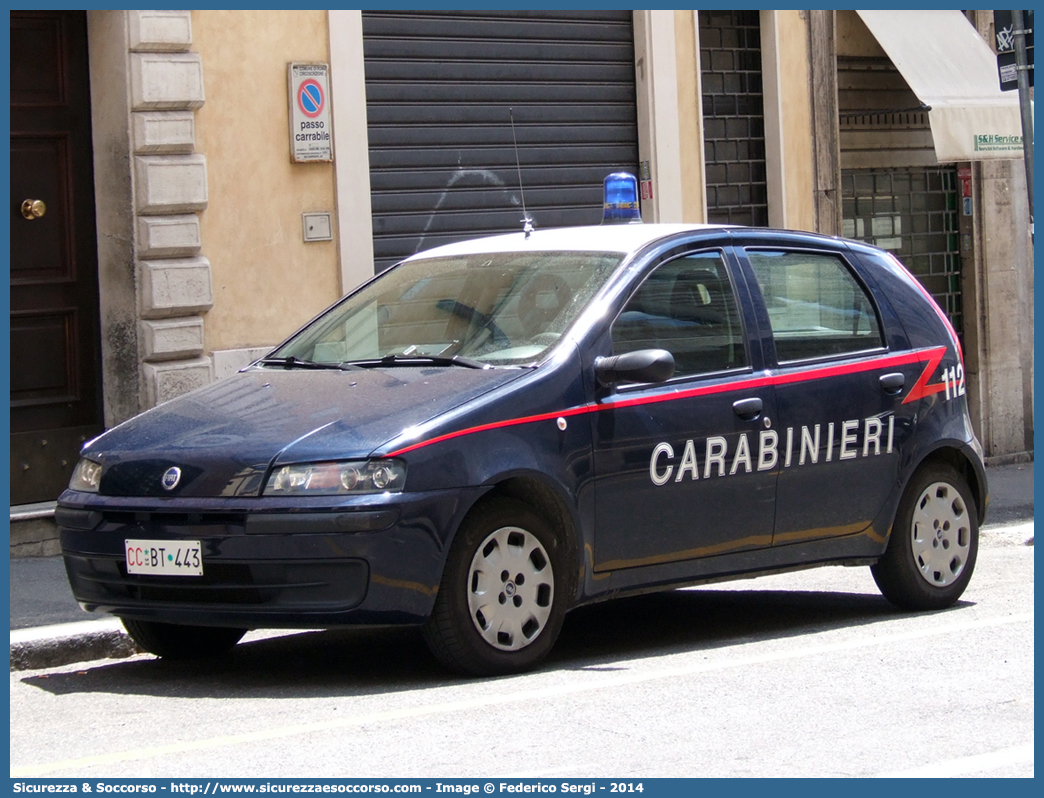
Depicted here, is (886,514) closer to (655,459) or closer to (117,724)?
(655,459)

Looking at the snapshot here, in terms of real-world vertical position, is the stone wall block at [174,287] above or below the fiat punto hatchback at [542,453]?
above

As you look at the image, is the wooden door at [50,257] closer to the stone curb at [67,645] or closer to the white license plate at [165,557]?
the stone curb at [67,645]

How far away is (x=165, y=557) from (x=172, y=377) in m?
4.83

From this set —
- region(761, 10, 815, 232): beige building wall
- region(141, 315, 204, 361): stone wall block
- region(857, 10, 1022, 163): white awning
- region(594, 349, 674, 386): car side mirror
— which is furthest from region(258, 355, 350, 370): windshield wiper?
region(857, 10, 1022, 163): white awning

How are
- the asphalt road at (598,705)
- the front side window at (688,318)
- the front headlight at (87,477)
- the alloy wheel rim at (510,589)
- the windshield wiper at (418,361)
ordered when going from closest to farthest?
the asphalt road at (598,705) → the alloy wheel rim at (510,589) → the front headlight at (87,477) → the windshield wiper at (418,361) → the front side window at (688,318)

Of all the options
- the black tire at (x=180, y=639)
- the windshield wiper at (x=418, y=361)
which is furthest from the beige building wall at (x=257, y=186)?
the windshield wiper at (x=418, y=361)

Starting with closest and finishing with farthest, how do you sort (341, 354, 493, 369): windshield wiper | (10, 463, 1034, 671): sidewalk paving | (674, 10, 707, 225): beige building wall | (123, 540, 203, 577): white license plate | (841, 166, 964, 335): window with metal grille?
(123, 540, 203, 577): white license plate < (341, 354, 493, 369): windshield wiper < (10, 463, 1034, 671): sidewalk paving < (674, 10, 707, 225): beige building wall < (841, 166, 964, 335): window with metal grille

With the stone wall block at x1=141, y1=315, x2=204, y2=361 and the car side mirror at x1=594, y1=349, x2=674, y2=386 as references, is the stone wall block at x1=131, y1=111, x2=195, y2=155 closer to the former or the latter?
the stone wall block at x1=141, y1=315, x2=204, y2=361

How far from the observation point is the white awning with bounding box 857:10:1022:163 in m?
14.9

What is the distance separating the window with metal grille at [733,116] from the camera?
47.5 ft

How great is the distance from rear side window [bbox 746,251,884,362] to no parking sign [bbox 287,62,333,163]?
4850mm

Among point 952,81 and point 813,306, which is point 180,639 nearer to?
point 813,306

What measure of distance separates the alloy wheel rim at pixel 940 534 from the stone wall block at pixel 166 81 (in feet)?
17.9

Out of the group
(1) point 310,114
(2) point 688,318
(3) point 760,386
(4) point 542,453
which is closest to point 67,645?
(4) point 542,453
